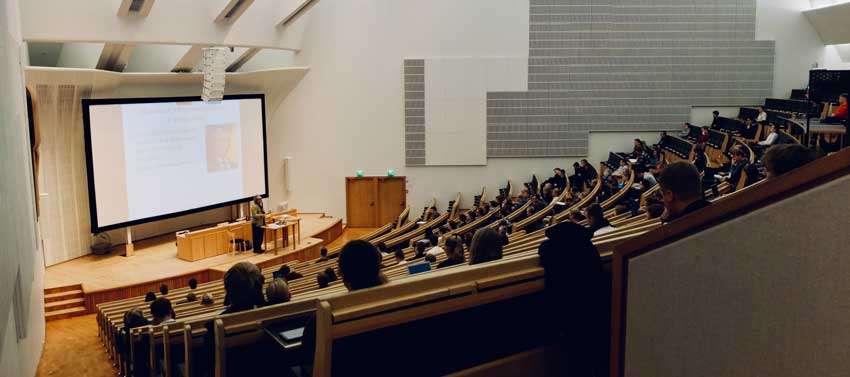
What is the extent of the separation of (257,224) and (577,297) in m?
8.20

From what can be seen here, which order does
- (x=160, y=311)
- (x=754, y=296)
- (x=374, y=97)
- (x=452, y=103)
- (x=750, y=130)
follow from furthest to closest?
(x=452, y=103) < (x=374, y=97) < (x=750, y=130) < (x=160, y=311) < (x=754, y=296)

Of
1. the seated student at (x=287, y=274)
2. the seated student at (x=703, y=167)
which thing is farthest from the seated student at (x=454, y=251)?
the seated student at (x=703, y=167)

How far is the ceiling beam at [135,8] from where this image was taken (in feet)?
25.8

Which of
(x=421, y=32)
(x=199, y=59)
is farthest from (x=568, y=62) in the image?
(x=199, y=59)

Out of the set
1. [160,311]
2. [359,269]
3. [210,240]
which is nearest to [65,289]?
[210,240]

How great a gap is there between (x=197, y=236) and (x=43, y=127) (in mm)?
2343

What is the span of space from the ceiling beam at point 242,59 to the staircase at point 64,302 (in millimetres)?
4293

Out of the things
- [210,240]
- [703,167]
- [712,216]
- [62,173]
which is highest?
[712,216]

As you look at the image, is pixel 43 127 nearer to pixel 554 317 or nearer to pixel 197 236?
pixel 197 236

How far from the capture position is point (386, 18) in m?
12.3

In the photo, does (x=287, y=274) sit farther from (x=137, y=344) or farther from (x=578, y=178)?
(x=578, y=178)

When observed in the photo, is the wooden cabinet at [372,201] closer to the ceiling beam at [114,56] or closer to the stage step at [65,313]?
the ceiling beam at [114,56]

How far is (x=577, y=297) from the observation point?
2.28 m

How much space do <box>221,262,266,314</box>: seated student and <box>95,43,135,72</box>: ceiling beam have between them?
6788mm
